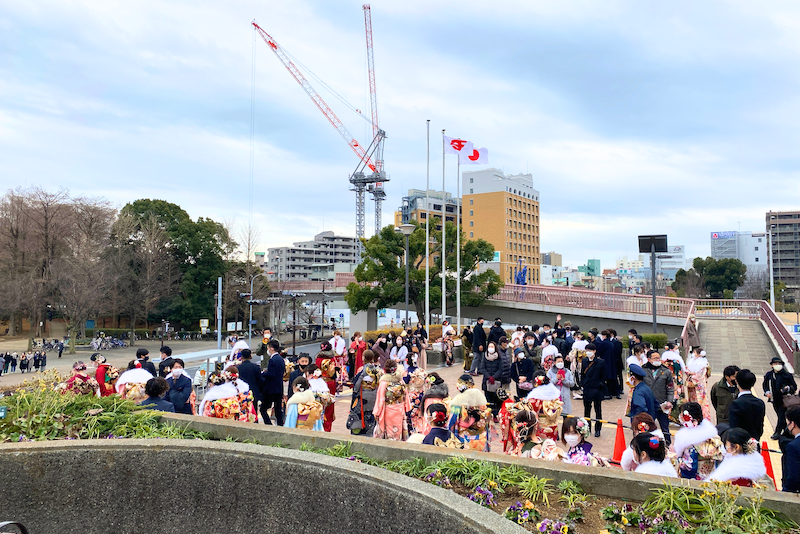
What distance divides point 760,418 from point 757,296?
69.2 meters

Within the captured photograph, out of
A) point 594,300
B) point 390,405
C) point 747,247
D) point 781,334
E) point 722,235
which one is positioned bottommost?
point 390,405

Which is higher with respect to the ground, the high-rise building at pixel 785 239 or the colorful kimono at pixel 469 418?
the high-rise building at pixel 785 239

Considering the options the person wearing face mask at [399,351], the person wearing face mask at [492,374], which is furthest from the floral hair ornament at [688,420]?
the person wearing face mask at [399,351]

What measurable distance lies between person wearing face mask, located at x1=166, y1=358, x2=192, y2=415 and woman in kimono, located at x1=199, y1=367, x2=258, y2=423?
1.93 feet

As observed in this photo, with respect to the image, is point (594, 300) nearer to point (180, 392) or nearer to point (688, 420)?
point (688, 420)

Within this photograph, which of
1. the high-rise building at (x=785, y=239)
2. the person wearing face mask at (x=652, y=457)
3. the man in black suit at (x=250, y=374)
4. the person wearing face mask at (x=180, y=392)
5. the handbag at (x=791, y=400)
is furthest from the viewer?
the high-rise building at (x=785, y=239)

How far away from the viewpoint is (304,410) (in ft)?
24.2

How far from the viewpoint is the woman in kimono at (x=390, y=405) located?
7707mm

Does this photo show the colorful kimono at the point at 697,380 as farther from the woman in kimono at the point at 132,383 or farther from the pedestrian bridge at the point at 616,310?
the woman in kimono at the point at 132,383

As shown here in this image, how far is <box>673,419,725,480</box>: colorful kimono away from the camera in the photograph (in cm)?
508

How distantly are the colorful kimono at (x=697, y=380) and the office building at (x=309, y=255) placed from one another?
338 feet

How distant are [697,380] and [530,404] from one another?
4.83 m

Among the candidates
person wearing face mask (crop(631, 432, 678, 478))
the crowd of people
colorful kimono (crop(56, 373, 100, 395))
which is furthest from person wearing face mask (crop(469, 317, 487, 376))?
person wearing face mask (crop(631, 432, 678, 478))

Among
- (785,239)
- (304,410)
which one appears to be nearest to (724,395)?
(304,410)
